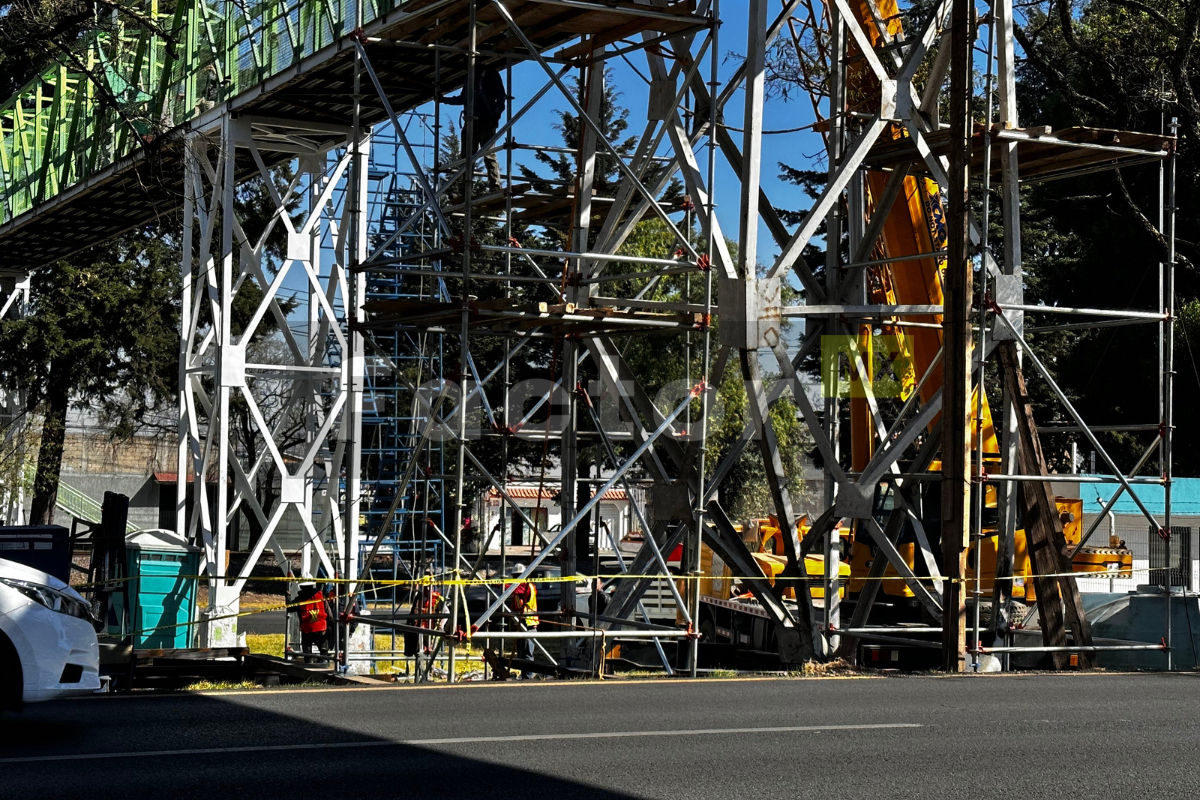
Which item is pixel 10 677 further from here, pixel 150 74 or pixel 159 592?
pixel 150 74

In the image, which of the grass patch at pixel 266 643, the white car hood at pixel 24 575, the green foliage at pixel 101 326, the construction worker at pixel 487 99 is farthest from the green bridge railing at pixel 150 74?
the grass patch at pixel 266 643

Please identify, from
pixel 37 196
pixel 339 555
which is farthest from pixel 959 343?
pixel 37 196

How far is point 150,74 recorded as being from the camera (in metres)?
23.6

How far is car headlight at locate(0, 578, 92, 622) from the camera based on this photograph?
28.8ft

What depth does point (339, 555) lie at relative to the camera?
19828 millimetres

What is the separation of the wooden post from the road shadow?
7816 mm

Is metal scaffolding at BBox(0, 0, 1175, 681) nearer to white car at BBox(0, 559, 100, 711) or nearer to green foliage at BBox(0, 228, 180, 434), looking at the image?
white car at BBox(0, 559, 100, 711)

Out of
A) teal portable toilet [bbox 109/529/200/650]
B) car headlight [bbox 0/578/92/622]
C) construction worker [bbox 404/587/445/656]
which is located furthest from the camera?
teal portable toilet [bbox 109/529/200/650]

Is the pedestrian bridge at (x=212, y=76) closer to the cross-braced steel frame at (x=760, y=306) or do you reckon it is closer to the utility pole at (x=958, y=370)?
the cross-braced steel frame at (x=760, y=306)

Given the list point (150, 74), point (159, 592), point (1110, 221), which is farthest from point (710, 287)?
point (1110, 221)

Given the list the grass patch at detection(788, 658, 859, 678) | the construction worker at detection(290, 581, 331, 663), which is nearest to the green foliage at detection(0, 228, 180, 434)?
the construction worker at detection(290, 581, 331, 663)

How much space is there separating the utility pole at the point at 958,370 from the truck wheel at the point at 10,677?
8.79 metres

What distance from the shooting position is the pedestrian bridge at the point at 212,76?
15.0 metres

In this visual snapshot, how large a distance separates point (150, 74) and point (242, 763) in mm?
18017
